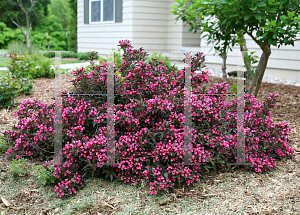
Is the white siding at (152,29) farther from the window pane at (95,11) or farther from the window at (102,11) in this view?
the window pane at (95,11)

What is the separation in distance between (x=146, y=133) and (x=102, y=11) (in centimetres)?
965

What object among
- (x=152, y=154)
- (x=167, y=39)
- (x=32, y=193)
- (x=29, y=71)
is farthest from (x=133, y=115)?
(x=167, y=39)

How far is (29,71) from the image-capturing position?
20.0 feet

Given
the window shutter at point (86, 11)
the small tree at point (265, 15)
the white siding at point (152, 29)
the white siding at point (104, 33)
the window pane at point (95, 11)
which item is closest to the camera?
the small tree at point (265, 15)

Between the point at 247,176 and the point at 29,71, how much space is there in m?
5.14

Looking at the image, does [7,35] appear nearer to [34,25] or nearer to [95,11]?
[34,25]

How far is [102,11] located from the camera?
36.2 feet

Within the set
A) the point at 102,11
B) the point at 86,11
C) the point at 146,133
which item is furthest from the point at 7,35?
the point at 146,133

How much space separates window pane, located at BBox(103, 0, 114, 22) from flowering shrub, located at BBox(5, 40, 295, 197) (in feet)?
28.0

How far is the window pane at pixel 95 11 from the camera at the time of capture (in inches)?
439

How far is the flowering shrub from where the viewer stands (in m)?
2.27

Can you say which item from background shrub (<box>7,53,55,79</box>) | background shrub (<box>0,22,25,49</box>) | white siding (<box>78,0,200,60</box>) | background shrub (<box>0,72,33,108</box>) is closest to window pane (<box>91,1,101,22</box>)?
white siding (<box>78,0,200,60</box>)

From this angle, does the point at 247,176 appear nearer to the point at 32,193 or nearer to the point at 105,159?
the point at 105,159

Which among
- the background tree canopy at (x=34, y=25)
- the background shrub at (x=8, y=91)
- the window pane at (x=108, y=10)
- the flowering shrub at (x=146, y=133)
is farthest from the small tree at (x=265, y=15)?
the background tree canopy at (x=34, y=25)
